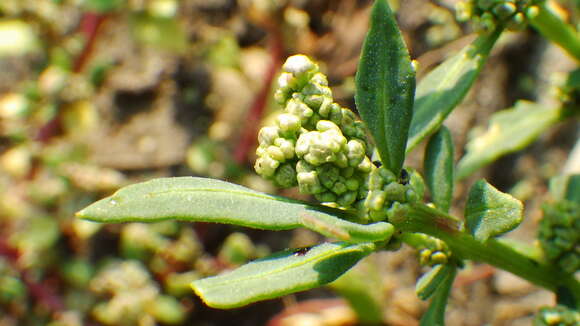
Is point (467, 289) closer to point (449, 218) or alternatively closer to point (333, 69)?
point (333, 69)

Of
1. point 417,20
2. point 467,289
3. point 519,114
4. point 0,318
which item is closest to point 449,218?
point 519,114

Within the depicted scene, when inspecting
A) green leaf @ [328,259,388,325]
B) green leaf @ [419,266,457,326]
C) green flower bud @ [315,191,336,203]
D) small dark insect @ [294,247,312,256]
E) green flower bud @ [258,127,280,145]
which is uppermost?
green flower bud @ [258,127,280,145]

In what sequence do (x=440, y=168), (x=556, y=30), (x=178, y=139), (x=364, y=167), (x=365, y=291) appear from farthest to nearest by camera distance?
(x=178, y=139), (x=365, y=291), (x=556, y=30), (x=440, y=168), (x=364, y=167)

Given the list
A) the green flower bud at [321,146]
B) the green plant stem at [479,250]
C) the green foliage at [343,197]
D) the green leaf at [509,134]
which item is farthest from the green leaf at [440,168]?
the green leaf at [509,134]

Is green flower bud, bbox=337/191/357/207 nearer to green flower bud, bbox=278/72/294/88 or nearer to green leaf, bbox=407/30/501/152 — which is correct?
green flower bud, bbox=278/72/294/88

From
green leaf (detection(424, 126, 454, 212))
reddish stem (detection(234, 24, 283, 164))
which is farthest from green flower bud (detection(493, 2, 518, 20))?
reddish stem (detection(234, 24, 283, 164))

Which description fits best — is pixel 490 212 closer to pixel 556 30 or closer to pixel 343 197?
pixel 343 197

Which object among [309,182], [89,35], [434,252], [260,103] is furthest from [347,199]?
[89,35]
